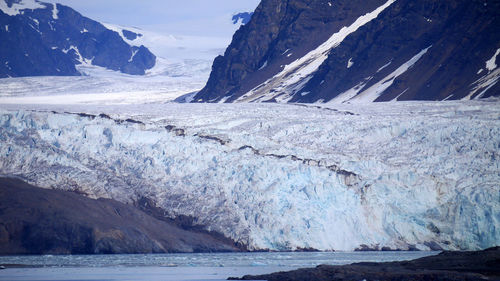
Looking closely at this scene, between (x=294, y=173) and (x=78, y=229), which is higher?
(x=294, y=173)

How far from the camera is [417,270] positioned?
87.3ft

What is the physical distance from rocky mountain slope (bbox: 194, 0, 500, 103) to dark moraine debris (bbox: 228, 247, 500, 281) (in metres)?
49.9

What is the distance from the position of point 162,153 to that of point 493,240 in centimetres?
1663

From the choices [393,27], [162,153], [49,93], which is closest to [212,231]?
[162,153]

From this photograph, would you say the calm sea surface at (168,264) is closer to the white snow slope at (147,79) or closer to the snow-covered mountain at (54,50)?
the white snow slope at (147,79)

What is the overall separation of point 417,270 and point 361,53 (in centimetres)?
8768

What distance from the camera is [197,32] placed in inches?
7416

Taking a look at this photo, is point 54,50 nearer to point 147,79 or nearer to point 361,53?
point 147,79

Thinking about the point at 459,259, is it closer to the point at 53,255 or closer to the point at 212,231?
the point at 212,231

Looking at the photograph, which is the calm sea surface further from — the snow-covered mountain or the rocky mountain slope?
the snow-covered mountain

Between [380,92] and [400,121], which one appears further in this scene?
[380,92]

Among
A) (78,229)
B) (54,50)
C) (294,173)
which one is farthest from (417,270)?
(54,50)

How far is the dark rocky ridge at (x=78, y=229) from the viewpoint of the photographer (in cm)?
3525

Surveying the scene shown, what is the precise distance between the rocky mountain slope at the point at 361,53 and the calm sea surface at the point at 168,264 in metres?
45.7
